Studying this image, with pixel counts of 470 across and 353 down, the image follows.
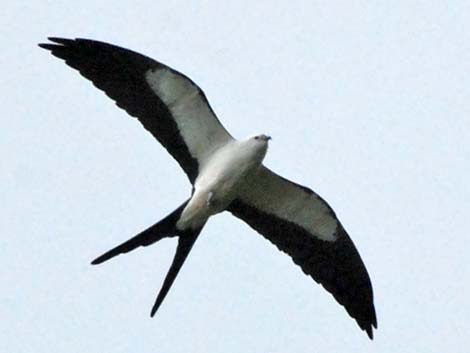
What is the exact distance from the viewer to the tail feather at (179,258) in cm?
1369

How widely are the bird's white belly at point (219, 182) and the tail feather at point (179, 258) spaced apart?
0.34 feet

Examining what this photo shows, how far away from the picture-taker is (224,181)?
1399 cm

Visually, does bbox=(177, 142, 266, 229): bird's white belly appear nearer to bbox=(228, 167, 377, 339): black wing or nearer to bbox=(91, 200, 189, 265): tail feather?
bbox=(91, 200, 189, 265): tail feather

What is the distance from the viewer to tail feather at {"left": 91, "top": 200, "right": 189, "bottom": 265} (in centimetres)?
1335

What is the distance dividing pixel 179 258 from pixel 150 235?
0.48m

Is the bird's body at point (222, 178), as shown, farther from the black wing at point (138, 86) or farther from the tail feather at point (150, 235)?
the black wing at point (138, 86)

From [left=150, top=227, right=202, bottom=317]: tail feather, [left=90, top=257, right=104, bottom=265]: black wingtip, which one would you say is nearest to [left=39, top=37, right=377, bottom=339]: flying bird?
[left=150, top=227, right=202, bottom=317]: tail feather

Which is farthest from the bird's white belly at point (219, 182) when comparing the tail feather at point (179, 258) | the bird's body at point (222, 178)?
the tail feather at point (179, 258)

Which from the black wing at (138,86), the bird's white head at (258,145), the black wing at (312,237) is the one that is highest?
the black wing at (138,86)

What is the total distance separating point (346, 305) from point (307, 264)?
2.18 feet

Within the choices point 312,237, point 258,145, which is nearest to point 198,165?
point 258,145

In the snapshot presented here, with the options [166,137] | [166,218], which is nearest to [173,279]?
[166,218]

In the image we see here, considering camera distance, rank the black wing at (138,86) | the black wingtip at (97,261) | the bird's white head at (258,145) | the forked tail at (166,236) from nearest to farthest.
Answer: the black wingtip at (97,261) → the forked tail at (166,236) → the bird's white head at (258,145) → the black wing at (138,86)

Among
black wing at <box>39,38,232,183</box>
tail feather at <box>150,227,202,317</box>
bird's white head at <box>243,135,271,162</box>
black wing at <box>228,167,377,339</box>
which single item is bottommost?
tail feather at <box>150,227,202,317</box>
